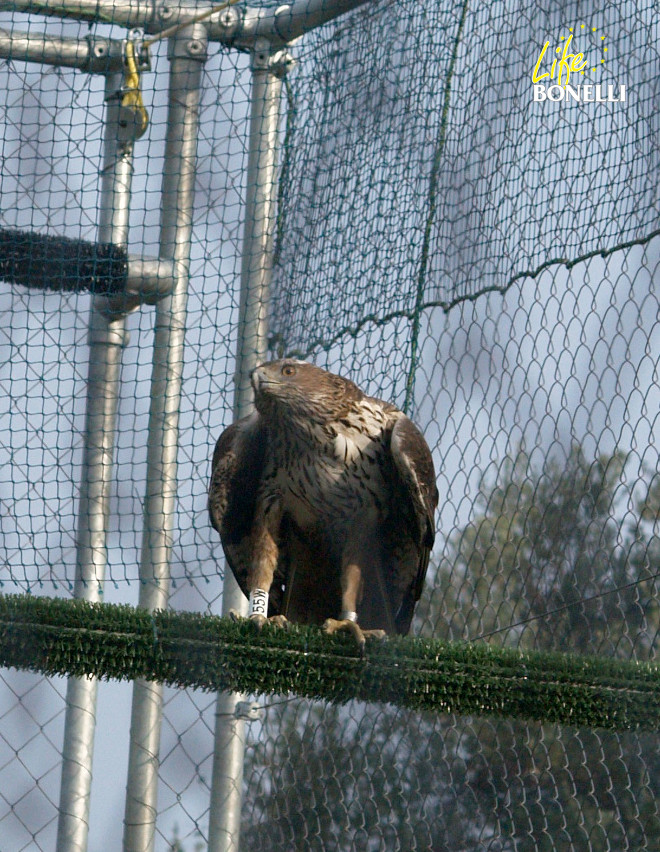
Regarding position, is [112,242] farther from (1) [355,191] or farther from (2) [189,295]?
(1) [355,191]

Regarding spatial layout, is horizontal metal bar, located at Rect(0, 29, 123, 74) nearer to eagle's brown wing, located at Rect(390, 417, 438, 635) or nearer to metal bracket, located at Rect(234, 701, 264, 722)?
eagle's brown wing, located at Rect(390, 417, 438, 635)

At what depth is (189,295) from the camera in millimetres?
3719

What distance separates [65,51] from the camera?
380 centimetres

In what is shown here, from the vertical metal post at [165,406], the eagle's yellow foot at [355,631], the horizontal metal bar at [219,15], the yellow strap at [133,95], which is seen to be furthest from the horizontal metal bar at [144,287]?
the eagle's yellow foot at [355,631]

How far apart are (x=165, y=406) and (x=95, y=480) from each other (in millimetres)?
324

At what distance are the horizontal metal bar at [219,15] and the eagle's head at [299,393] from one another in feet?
4.73

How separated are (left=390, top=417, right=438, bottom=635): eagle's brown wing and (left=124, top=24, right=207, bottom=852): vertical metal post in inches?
31.0

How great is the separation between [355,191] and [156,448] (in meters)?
1.03

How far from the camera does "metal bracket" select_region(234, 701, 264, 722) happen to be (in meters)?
3.37

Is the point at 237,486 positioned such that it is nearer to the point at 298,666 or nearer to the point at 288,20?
the point at 298,666

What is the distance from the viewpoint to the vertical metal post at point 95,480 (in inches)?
126

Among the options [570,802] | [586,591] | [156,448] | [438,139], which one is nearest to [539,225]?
[438,139]

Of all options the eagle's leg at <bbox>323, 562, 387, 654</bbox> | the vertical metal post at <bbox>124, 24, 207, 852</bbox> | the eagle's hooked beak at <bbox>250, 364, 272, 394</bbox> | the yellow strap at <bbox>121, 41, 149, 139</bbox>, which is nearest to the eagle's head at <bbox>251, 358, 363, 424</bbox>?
the eagle's hooked beak at <bbox>250, 364, 272, 394</bbox>

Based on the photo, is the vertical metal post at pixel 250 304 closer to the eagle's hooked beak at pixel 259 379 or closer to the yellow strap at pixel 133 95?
the yellow strap at pixel 133 95
